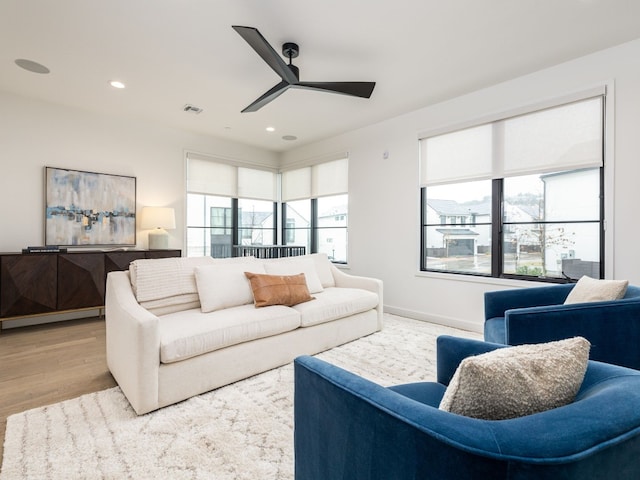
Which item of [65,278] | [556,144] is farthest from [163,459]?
[556,144]

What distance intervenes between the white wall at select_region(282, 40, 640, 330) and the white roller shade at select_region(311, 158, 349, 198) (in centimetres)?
19

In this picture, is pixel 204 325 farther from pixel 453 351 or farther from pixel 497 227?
pixel 497 227

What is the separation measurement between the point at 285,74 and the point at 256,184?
Result: 359 centimetres

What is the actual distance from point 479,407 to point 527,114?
352 centimetres

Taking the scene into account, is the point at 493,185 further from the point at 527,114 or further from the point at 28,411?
the point at 28,411

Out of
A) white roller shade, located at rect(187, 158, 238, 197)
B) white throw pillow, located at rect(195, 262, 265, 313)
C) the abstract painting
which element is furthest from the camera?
white roller shade, located at rect(187, 158, 238, 197)

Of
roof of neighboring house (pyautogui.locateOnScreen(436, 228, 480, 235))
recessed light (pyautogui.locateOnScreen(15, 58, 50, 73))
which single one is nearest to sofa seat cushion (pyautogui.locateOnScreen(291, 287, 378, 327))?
roof of neighboring house (pyautogui.locateOnScreen(436, 228, 480, 235))

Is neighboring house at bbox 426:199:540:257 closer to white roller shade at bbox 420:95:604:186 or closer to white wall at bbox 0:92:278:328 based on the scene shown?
white roller shade at bbox 420:95:604:186

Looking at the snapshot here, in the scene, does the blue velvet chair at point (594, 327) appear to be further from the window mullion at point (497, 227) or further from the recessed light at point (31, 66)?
the recessed light at point (31, 66)

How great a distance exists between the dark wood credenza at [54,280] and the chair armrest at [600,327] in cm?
435

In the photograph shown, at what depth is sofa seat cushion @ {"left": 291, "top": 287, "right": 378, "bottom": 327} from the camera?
2861 mm

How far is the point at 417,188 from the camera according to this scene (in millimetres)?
4180

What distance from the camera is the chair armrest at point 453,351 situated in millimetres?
1307

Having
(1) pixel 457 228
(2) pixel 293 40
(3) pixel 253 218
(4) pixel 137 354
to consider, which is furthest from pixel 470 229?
(3) pixel 253 218
